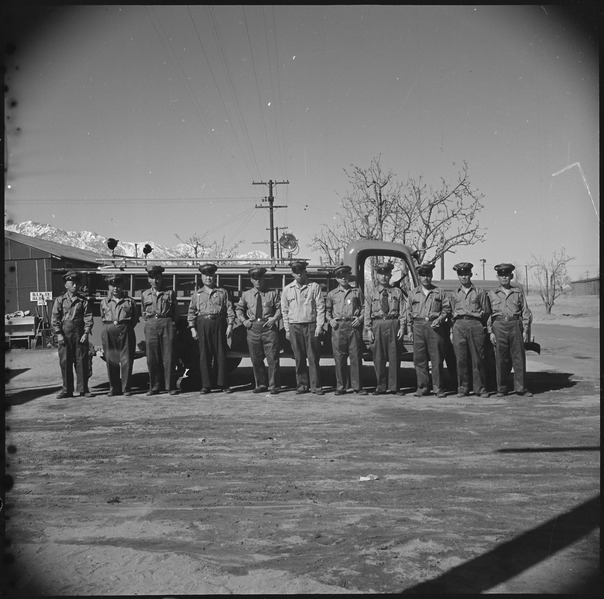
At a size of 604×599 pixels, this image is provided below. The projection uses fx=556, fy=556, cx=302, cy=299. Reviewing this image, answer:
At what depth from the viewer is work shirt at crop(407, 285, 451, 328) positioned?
7.84 metres

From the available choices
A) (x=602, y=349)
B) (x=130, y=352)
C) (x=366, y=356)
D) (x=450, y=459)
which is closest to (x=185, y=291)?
(x=130, y=352)

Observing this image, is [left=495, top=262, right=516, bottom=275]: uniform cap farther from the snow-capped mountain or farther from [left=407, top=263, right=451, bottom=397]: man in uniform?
the snow-capped mountain

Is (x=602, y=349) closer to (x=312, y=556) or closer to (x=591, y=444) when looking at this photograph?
(x=312, y=556)

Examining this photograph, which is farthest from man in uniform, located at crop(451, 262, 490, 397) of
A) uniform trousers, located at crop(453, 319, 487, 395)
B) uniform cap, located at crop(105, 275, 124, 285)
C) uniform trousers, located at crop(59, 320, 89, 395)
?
uniform trousers, located at crop(59, 320, 89, 395)

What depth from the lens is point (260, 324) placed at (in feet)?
27.1

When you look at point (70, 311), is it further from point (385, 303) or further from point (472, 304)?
point (472, 304)

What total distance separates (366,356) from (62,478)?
5.29 metres

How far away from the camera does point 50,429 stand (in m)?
6.11

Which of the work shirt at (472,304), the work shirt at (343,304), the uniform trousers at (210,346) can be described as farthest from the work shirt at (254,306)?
the work shirt at (472,304)

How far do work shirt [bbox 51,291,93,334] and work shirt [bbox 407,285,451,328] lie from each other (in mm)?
4702

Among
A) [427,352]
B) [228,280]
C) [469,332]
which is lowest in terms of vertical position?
[427,352]

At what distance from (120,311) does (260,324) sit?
2049 mm

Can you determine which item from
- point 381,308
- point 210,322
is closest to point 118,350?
point 210,322

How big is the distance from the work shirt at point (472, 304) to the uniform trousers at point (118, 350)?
15.5ft
